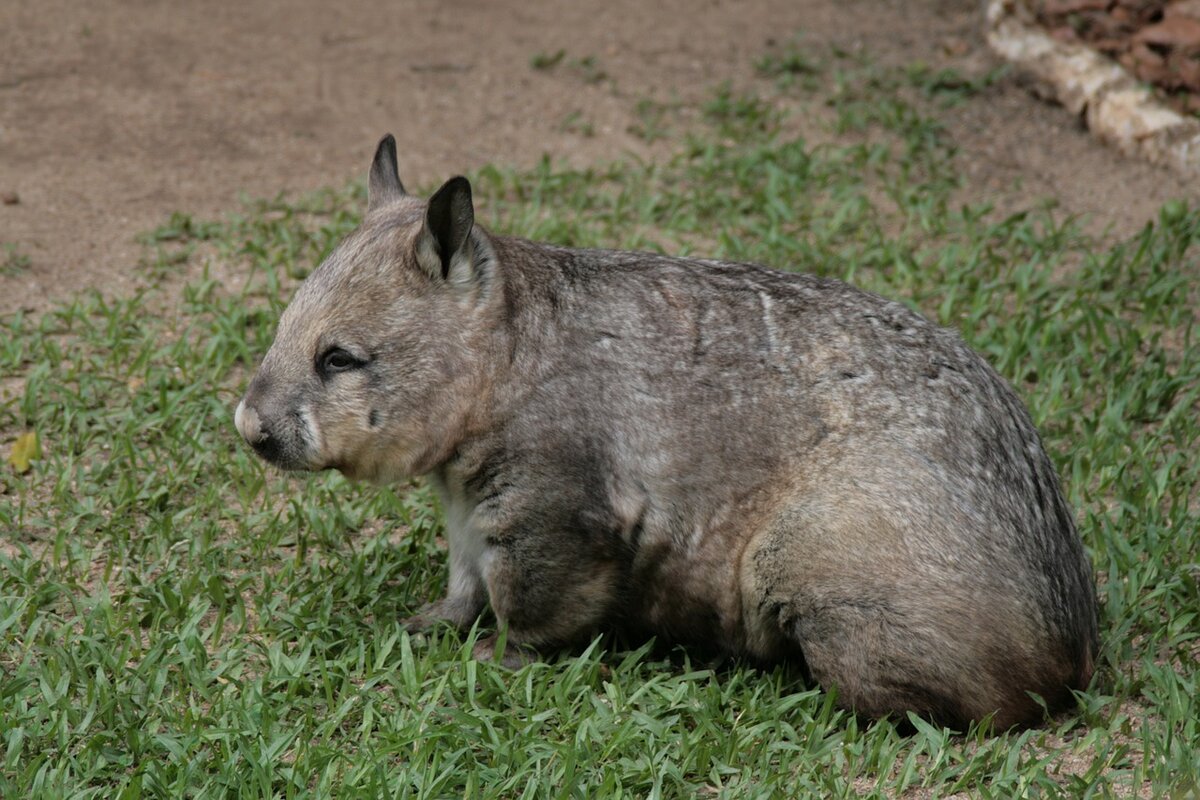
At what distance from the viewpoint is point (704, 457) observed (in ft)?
14.3

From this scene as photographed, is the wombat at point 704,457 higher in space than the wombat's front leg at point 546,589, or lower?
higher

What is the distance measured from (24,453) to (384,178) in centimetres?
177

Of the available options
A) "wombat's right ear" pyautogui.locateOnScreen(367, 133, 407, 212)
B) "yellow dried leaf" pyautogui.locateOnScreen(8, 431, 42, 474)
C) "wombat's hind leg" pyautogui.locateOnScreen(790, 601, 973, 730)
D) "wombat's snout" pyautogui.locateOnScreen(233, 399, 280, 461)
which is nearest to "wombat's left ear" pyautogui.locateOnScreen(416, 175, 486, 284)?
"wombat's right ear" pyautogui.locateOnScreen(367, 133, 407, 212)

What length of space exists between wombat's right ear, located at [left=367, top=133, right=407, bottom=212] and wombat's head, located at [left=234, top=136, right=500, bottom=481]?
42 cm

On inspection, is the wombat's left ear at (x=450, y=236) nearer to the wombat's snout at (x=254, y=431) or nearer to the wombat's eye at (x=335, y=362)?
the wombat's eye at (x=335, y=362)

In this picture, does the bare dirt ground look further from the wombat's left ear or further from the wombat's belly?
the wombat's belly

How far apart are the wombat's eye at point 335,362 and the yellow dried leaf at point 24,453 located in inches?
65.4

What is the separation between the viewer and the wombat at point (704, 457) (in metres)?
4.15

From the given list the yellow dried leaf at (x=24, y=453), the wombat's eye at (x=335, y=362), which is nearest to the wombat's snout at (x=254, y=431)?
the wombat's eye at (x=335, y=362)

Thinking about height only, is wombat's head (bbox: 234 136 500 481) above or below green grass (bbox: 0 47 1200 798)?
above

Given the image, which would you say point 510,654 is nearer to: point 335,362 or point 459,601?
point 459,601

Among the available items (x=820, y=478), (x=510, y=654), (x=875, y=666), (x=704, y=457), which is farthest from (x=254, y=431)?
(x=875, y=666)

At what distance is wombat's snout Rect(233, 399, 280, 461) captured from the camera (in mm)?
4207

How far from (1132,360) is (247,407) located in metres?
3.85
